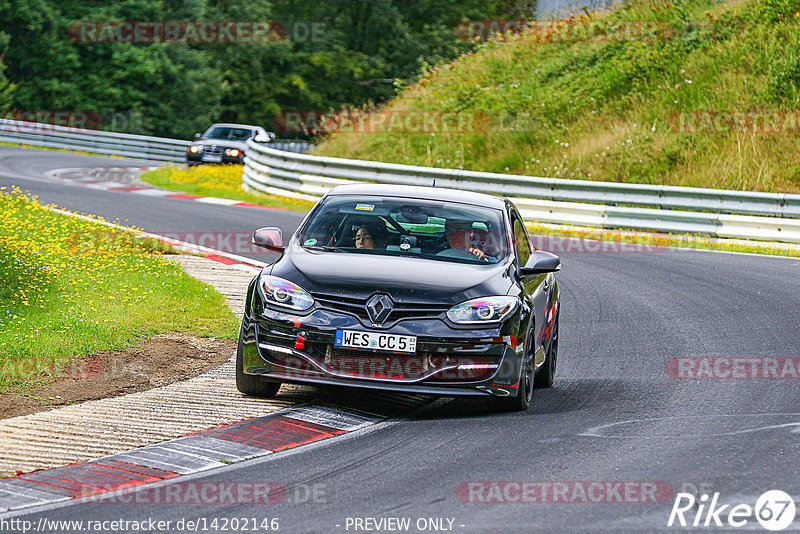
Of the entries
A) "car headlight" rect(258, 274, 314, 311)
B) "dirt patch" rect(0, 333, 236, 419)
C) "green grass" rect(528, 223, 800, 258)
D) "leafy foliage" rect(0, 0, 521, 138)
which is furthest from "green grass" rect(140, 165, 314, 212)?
"leafy foliage" rect(0, 0, 521, 138)

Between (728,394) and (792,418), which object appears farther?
(728,394)

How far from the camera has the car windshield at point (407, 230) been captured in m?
8.77

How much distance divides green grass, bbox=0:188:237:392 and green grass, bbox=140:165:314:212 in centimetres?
963

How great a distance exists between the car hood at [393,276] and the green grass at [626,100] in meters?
17.4

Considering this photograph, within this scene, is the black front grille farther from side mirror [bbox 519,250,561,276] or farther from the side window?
the side window

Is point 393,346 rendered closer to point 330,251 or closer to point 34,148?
point 330,251

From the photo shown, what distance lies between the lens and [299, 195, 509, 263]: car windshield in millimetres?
8773

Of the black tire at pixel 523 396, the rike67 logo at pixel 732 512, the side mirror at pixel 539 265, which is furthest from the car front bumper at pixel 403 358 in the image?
the rike67 logo at pixel 732 512

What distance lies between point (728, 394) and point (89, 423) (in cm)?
472

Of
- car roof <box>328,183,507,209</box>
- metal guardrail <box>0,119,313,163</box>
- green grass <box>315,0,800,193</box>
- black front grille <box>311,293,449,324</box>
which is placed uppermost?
car roof <box>328,183,507,209</box>

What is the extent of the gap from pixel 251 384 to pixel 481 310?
5.63 ft

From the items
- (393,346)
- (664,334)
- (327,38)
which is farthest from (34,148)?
(393,346)

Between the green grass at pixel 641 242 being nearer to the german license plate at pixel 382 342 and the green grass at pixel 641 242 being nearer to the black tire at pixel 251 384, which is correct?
the black tire at pixel 251 384

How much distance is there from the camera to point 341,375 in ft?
25.5
